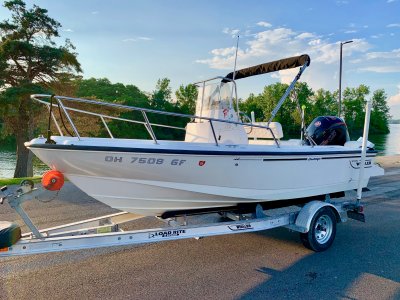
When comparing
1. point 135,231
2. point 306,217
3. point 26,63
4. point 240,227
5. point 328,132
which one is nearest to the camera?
point 135,231

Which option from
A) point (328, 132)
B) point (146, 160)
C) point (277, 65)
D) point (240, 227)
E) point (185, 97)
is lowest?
point (240, 227)

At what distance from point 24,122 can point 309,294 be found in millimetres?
16752

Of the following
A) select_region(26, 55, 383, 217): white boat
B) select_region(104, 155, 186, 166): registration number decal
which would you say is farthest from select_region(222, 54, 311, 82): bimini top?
select_region(104, 155, 186, 166): registration number decal

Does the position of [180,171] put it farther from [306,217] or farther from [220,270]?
[306,217]

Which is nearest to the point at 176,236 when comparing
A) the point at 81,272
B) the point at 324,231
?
the point at 81,272

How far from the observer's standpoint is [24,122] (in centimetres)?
1669

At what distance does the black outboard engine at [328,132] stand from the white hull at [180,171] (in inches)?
41.8

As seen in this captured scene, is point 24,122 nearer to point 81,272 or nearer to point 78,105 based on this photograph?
point 78,105

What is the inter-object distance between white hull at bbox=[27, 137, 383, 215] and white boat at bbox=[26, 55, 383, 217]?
11mm

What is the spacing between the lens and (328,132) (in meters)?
6.39

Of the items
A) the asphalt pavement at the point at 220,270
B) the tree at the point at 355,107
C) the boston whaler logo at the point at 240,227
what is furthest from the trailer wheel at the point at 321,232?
the tree at the point at 355,107

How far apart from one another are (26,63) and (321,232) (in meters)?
16.4

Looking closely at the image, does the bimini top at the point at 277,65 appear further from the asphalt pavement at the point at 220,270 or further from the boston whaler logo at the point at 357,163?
the asphalt pavement at the point at 220,270

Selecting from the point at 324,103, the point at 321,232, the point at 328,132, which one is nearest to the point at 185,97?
the point at 324,103
